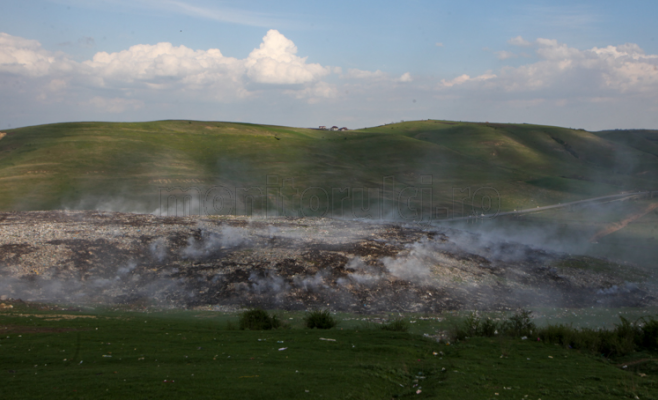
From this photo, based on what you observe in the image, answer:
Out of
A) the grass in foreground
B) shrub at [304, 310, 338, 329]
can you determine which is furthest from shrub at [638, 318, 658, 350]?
shrub at [304, 310, 338, 329]

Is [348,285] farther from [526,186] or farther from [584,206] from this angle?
[526,186]

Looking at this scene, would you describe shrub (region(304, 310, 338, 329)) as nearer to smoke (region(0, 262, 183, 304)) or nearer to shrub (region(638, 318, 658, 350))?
smoke (region(0, 262, 183, 304))

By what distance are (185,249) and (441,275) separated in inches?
639

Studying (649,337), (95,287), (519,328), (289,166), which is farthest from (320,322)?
(289,166)

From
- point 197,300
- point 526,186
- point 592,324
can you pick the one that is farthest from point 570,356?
point 526,186

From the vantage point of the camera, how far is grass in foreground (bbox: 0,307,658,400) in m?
8.41

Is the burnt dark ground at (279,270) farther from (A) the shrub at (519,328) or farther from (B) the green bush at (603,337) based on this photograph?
(B) the green bush at (603,337)

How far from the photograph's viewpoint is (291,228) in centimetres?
3647

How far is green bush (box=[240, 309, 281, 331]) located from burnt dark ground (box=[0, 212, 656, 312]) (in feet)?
18.1

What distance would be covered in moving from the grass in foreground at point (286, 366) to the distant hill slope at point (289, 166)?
40237 mm

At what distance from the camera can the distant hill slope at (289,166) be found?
56.8 metres

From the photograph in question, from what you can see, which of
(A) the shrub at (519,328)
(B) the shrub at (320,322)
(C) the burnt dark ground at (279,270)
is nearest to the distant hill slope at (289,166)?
(C) the burnt dark ground at (279,270)

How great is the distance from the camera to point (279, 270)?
83.0 ft

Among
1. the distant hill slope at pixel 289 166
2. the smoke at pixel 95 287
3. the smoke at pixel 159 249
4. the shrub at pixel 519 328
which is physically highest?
the distant hill slope at pixel 289 166
